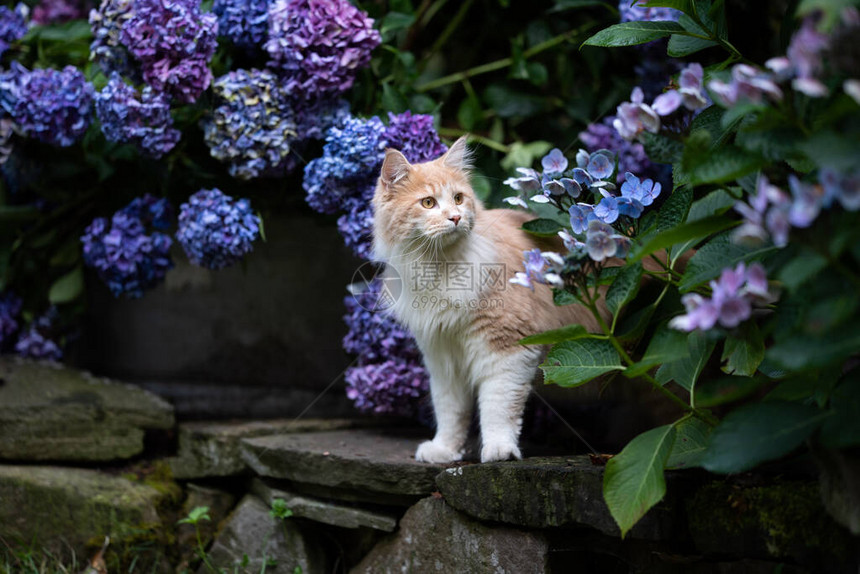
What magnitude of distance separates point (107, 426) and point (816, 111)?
240cm

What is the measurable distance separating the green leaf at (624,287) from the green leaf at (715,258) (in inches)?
4.6

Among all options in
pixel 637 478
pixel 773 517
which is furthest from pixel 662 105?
pixel 773 517

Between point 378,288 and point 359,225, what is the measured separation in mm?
241

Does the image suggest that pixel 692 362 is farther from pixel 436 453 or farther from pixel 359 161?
pixel 359 161

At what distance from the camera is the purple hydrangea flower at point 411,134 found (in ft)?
7.67

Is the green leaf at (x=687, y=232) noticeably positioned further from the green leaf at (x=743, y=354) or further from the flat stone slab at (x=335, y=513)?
the flat stone slab at (x=335, y=513)

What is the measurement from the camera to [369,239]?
2.36 meters

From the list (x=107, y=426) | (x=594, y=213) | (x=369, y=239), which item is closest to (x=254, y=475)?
(x=107, y=426)

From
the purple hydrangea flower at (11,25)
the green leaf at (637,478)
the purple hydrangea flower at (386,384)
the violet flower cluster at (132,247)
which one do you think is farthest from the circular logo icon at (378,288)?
the purple hydrangea flower at (11,25)

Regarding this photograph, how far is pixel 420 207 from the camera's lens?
2.07 meters

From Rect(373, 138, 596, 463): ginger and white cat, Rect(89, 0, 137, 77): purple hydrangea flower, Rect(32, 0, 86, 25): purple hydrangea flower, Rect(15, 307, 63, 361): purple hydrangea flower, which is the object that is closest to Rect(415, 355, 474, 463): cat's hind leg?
Rect(373, 138, 596, 463): ginger and white cat

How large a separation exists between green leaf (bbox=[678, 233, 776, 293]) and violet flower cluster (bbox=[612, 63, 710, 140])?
0.86 ft

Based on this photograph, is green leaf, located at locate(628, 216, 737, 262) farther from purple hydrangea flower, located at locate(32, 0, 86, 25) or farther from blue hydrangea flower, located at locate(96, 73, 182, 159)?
purple hydrangea flower, located at locate(32, 0, 86, 25)

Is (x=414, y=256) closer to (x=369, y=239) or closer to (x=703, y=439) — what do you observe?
(x=369, y=239)
